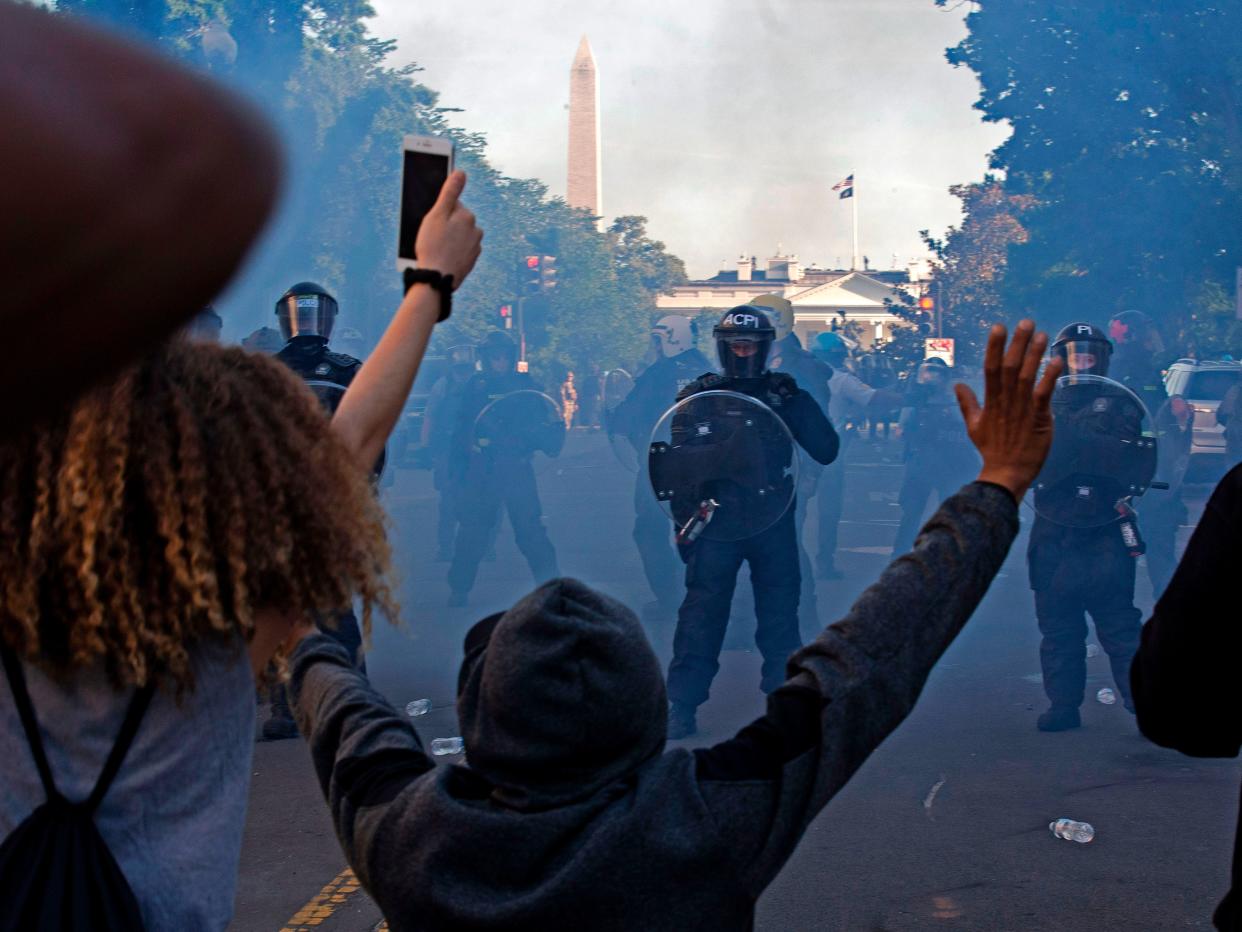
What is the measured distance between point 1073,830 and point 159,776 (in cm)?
Result: 421

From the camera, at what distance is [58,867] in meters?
1.49

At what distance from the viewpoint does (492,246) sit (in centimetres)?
3734

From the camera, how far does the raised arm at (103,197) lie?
1.35 ft

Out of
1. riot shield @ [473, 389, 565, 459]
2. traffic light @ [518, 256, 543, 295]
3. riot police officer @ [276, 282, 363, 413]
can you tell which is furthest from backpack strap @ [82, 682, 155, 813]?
traffic light @ [518, 256, 543, 295]

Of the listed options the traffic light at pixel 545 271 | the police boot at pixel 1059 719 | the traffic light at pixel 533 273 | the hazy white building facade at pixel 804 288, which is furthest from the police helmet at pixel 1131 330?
the hazy white building facade at pixel 804 288

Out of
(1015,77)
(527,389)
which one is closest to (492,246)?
(1015,77)

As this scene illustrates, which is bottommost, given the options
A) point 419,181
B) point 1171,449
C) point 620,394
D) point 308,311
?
point 620,394

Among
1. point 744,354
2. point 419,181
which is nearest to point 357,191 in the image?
point 744,354

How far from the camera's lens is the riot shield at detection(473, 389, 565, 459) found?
439 inches

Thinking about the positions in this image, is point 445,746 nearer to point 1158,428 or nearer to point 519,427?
point 519,427

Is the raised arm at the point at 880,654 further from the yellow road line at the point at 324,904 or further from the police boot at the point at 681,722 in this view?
the police boot at the point at 681,722

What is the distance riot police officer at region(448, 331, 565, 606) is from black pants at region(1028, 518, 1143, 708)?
4.82 metres

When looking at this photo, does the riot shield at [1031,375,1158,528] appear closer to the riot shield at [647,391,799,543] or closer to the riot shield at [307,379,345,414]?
the riot shield at [647,391,799,543]

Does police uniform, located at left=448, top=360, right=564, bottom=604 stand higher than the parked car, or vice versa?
the parked car
